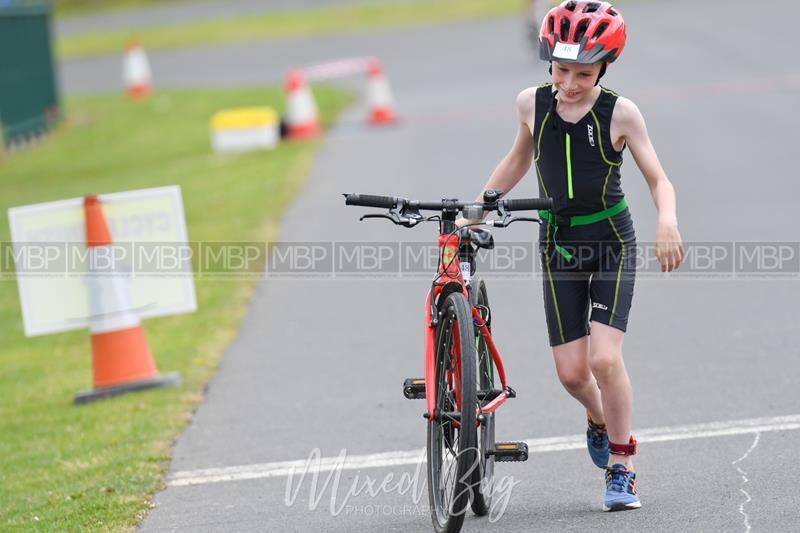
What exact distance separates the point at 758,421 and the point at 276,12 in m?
35.9

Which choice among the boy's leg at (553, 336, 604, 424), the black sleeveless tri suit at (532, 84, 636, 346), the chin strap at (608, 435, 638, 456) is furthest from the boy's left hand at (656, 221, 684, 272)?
the chin strap at (608, 435, 638, 456)

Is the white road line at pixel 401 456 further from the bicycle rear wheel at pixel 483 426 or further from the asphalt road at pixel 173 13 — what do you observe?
the asphalt road at pixel 173 13

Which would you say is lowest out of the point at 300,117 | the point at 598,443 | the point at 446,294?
the point at 598,443

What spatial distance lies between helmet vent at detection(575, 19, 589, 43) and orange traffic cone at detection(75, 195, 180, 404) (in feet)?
14.9

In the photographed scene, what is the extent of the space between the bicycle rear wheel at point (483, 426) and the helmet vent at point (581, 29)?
110 centimetres

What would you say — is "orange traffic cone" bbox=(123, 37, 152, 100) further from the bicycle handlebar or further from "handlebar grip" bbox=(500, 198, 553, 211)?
"handlebar grip" bbox=(500, 198, 553, 211)

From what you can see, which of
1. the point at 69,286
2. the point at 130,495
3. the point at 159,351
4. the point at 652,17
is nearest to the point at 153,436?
the point at 130,495

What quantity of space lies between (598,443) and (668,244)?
1.20 meters

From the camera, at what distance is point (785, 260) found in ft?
36.9

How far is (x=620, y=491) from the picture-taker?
5.78 meters

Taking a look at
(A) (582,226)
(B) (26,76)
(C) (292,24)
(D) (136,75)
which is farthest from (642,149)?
(C) (292,24)

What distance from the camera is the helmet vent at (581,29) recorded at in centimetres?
555

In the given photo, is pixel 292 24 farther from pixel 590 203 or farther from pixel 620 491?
pixel 620 491

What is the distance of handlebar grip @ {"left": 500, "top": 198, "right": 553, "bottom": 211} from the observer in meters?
5.41
